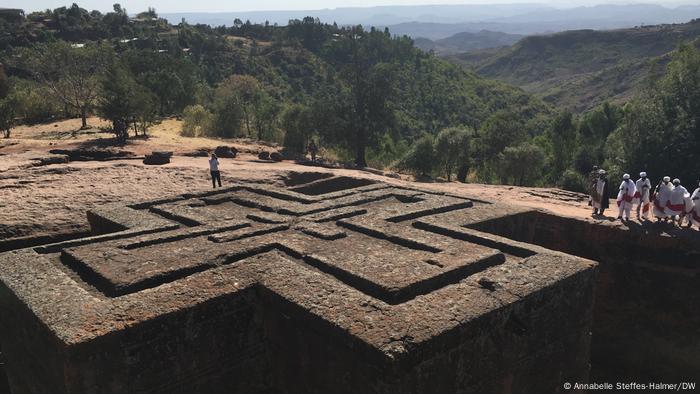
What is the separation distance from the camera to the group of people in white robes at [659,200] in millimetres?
10875

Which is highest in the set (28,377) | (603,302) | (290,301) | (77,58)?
(77,58)

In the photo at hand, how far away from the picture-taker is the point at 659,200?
36.5 feet

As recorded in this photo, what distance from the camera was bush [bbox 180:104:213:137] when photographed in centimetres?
3019

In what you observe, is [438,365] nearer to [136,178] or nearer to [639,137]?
[136,178]

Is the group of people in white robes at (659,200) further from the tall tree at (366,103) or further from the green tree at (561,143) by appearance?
the green tree at (561,143)

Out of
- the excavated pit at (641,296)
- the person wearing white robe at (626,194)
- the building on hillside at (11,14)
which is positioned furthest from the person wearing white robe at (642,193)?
the building on hillside at (11,14)

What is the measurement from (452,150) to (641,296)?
1607 cm

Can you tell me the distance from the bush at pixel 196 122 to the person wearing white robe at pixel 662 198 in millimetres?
23725

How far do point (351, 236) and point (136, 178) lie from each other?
8904 mm

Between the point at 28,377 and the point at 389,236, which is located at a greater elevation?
the point at 389,236

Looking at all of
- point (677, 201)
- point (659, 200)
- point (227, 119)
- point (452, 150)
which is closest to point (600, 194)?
point (659, 200)

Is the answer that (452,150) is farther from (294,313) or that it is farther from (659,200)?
(294,313)

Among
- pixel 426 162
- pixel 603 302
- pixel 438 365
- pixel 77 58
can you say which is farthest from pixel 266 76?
pixel 438 365

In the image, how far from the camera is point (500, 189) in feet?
59.7
